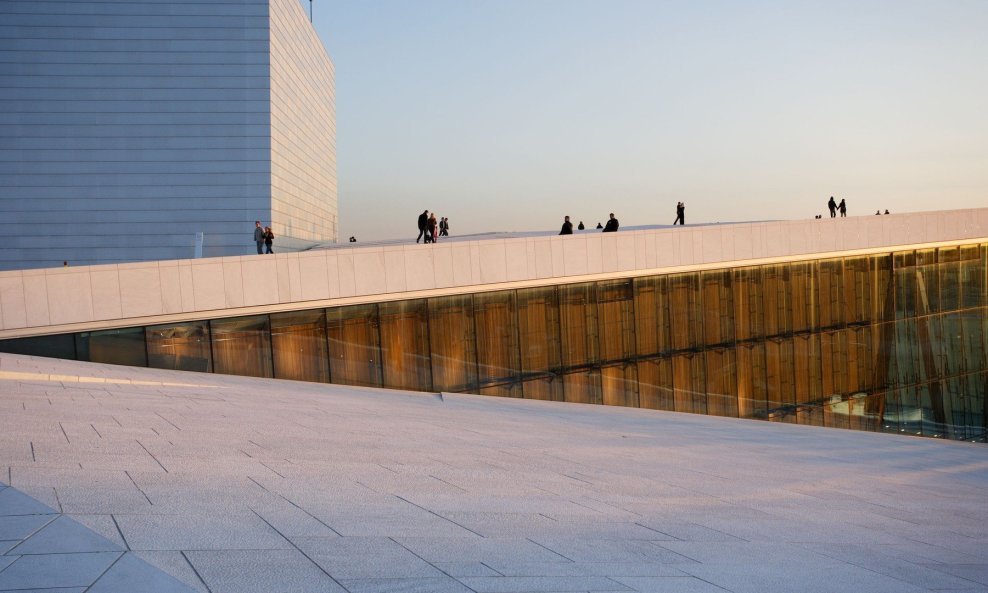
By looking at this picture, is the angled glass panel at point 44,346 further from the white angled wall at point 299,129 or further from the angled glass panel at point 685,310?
the white angled wall at point 299,129

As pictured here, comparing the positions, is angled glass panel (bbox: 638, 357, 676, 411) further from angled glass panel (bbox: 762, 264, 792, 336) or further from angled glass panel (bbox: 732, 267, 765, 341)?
angled glass panel (bbox: 762, 264, 792, 336)

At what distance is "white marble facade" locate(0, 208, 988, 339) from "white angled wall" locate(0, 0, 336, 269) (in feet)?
109

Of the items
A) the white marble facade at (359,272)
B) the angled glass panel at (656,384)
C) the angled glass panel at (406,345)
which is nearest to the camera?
the white marble facade at (359,272)

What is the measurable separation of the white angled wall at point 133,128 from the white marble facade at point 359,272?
33.2 meters

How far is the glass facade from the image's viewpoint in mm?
18531

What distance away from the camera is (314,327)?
18.9 meters

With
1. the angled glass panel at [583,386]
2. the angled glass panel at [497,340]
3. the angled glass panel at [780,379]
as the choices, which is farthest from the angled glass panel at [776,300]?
the angled glass panel at [497,340]

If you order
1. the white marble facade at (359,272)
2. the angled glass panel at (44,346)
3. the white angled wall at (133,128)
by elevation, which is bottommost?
the angled glass panel at (44,346)

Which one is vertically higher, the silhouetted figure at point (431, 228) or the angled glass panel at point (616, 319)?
the silhouetted figure at point (431, 228)

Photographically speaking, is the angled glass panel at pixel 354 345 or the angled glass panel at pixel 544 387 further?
the angled glass panel at pixel 544 387

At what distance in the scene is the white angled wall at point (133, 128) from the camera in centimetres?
4975

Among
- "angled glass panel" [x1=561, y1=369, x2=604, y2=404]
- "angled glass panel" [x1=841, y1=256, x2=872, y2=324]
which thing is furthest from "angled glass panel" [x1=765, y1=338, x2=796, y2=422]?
"angled glass panel" [x1=561, y1=369, x2=604, y2=404]

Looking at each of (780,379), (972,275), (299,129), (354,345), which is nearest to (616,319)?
(780,379)

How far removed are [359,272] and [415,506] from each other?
524 inches
